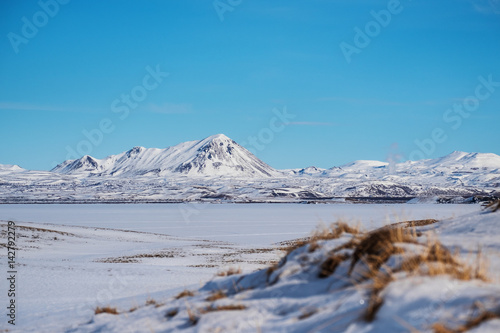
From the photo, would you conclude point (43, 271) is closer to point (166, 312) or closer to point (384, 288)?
point (166, 312)

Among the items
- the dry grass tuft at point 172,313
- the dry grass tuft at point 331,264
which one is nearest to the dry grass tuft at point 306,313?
the dry grass tuft at point 331,264

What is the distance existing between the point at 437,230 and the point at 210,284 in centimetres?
368

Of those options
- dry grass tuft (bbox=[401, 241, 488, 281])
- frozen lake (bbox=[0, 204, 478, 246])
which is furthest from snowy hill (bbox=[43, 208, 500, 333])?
frozen lake (bbox=[0, 204, 478, 246])

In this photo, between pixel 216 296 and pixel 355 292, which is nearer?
pixel 355 292

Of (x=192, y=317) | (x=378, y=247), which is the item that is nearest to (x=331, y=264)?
(x=378, y=247)

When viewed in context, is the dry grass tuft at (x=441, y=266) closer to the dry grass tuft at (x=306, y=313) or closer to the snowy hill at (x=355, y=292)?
the snowy hill at (x=355, y=292)

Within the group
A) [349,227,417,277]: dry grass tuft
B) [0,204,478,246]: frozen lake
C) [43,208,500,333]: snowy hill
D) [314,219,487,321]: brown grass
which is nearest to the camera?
[43,208,500,333]: snowy hill

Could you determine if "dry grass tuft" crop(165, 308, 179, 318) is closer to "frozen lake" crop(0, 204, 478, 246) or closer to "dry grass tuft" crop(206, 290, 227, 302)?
"dry grass tuft" crop(206, 290, 227, 302)

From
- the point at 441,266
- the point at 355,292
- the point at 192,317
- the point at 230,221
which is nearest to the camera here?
the point at 441,266

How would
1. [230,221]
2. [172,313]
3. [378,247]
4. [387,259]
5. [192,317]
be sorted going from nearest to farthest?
[387,259] → [378,247] → [192,317] → [172,313] → [230,221]

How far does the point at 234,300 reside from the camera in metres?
5.89

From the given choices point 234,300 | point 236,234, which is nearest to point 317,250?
point 234,300

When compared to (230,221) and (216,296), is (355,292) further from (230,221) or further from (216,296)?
(230,221)

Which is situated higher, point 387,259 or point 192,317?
point 387,259
